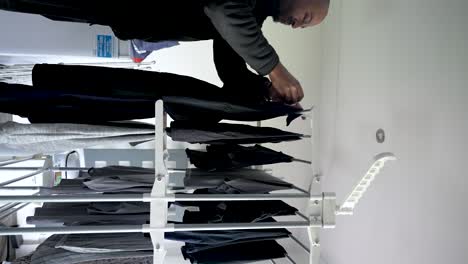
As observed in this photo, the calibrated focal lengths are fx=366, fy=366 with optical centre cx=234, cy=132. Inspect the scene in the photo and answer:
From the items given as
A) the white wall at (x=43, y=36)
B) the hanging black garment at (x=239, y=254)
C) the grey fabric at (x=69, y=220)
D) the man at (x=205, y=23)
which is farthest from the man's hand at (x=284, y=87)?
the white wall at (x=43, y=36)

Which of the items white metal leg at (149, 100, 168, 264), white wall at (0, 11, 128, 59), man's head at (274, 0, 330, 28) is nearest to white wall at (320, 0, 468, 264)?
man's head at (274, 0, 330, 28)

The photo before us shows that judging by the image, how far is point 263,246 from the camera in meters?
1.16

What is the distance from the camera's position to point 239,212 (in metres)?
1.12

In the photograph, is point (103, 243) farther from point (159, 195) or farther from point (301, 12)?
point (301, 12)

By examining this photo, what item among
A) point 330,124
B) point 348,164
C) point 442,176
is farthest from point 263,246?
point 330,124

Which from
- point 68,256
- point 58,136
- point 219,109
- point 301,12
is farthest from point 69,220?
point 301,12

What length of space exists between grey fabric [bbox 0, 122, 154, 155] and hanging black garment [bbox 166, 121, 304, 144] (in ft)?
0.26

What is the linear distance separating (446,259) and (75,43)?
6.56ft

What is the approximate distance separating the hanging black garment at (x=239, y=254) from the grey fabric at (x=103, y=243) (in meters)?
0.16

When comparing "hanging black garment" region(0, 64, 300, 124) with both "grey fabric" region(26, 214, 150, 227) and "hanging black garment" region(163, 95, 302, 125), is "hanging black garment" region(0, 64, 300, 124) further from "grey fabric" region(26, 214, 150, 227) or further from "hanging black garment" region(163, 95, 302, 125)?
"grey fabric" region(26, 214, 150, 227)

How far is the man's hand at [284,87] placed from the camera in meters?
1.13

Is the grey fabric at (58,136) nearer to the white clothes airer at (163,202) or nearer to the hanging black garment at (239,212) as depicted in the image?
the white clothes airer at (163,202)

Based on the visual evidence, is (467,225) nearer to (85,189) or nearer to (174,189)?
(174,189)

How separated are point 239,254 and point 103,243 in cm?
44
